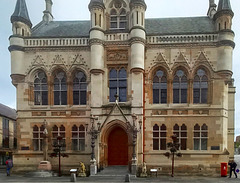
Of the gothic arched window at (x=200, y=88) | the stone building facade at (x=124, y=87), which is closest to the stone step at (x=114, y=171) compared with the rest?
the stone building facade at (x=124, y=87)

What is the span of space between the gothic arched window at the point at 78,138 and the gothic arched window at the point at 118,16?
10.5 m

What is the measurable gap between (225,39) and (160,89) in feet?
24.8

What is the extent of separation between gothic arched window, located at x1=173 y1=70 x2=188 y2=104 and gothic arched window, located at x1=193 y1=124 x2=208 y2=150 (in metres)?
2.87

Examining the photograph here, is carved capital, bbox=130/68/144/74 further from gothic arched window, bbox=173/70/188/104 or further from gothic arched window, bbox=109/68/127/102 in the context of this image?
gothic arched window, bbox=173/70/188/104

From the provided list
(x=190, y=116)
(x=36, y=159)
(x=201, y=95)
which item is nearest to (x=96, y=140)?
(x=36, y=159)

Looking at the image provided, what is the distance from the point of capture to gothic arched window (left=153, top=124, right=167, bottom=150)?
915 inches

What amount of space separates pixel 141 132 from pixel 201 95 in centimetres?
689

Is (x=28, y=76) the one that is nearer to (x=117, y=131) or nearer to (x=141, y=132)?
(x=117, y=131)

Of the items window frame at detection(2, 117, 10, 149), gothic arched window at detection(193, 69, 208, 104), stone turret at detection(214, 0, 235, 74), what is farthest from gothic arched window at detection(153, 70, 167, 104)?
window frame at detection(2, 117, 10, 149)

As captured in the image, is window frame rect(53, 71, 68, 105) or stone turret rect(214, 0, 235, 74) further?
window frame rect(53, 71, 68, 105)

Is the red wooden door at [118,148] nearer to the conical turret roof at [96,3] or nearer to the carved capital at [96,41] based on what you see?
the carved capital at [96,41]

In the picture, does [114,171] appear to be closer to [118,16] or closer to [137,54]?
[137,54]

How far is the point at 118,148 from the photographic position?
23609mm

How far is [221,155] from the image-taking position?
74.2ft
